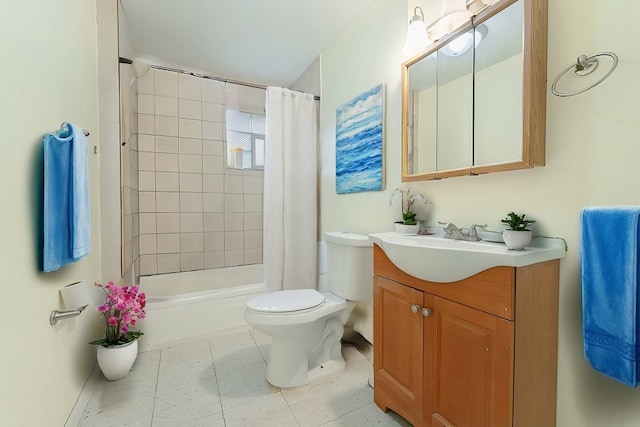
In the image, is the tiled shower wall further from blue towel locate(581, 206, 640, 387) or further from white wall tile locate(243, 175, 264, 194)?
blue towel locate(581, 206, 640, 387)

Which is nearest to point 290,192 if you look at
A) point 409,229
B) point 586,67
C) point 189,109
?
point 409,229

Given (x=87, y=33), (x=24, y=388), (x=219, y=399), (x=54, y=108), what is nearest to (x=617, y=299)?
(x=219, y=399)

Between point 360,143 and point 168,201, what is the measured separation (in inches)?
78.0

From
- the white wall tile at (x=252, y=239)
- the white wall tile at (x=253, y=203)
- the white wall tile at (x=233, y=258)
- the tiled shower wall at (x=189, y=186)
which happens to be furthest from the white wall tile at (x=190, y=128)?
the white wall tile at (x=233, y=258)

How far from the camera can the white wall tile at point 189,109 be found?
8.99ft

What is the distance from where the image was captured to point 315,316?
1472mm

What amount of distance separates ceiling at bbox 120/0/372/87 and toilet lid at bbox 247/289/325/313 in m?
1.88

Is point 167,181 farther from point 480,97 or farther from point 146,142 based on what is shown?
point 480,97

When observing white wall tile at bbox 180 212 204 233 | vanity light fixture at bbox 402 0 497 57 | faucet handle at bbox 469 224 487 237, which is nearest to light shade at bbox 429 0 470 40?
vanity light fixture at bbox 402 0 497 57

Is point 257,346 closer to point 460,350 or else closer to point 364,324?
point 364,324

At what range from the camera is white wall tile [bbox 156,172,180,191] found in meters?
2.66

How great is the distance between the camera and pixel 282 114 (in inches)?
88.6

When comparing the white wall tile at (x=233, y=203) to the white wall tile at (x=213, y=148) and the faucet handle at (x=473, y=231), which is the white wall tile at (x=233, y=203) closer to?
the white wall tile at (x=213, y=148)

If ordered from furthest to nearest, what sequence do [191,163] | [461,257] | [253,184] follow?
[253,184]
[191,163]
[461,257]
